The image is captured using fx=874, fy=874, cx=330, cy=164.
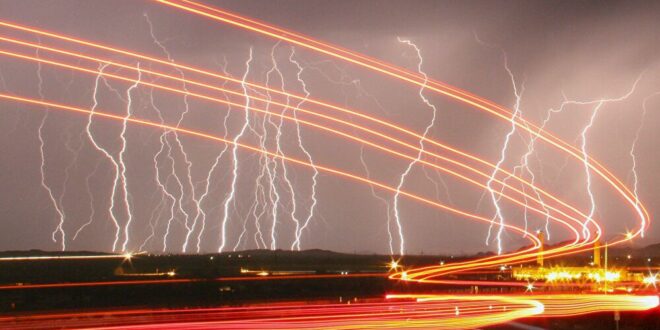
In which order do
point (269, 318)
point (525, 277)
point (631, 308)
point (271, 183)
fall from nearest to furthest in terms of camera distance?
point (269, 318), point (631, 308), point (271, 183), point (525, 277)

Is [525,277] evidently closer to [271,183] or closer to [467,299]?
[467,299]

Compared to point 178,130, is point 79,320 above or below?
below

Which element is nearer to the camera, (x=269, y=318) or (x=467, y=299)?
(x=269, y=318)

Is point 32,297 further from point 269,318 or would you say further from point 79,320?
point 269,318

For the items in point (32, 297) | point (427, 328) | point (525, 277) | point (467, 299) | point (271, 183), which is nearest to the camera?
point (427, 328)

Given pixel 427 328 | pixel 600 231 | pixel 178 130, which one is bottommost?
pixel 427 328

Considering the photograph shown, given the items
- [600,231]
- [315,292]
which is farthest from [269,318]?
[315,292]

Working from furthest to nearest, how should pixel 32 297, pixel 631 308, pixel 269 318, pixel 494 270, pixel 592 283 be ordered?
pixel 494 270 → pixel 592 283 → pixel 32 297 → pixel 631 308 → pixel 269 318

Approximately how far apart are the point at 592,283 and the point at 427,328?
2423cm

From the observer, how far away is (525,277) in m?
47.0

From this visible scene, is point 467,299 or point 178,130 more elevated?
point 178,130

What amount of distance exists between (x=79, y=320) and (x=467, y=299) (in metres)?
13.8

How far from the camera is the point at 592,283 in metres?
40.7

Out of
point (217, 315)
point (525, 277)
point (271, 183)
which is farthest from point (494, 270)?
point (217, 315)
